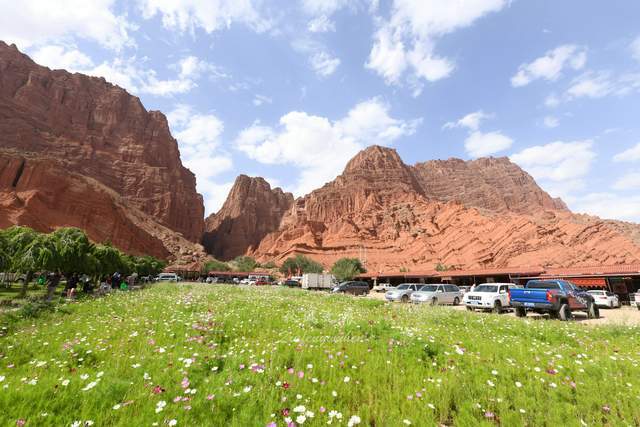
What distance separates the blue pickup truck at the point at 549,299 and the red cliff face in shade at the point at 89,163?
98953 millimetres

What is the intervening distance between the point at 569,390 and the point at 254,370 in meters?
4.99

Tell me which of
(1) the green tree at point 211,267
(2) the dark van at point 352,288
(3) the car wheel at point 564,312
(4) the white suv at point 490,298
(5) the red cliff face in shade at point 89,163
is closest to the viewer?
(3) the car wheel at point 564,312

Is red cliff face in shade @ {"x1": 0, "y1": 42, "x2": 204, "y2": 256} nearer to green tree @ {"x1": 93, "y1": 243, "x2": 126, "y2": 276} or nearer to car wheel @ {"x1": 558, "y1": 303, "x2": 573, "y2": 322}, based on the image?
green tree @ {"x1": 93, "y1": 243, "x2": 126, "y2": 276}

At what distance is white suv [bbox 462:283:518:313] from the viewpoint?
21.1 m

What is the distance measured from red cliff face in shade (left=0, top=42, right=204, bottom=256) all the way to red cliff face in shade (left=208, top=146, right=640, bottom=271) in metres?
54.6

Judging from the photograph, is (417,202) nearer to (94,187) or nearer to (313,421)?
(94,187)

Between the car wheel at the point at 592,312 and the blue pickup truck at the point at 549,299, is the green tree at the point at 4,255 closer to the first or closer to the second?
the blue pickup truck at the point at 549,299

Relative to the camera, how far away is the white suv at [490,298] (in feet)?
69.4

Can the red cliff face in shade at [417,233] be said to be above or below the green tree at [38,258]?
above

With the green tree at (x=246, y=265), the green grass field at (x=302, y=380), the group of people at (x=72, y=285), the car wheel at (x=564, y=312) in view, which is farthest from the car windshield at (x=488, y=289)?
the green tree at (x=246, y=265)

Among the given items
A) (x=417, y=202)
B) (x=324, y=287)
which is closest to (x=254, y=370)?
(x=324, y=287)

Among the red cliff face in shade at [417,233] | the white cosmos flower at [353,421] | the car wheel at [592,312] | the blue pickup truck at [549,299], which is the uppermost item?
the red cliff face in shade at [417,233]

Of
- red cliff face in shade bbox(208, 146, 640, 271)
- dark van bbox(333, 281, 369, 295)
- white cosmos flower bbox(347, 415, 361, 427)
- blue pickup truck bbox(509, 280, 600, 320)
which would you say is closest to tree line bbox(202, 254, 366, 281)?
red cliff face in shade bbox(208, 146, 640, 271)

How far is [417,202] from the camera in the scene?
16262 cm
